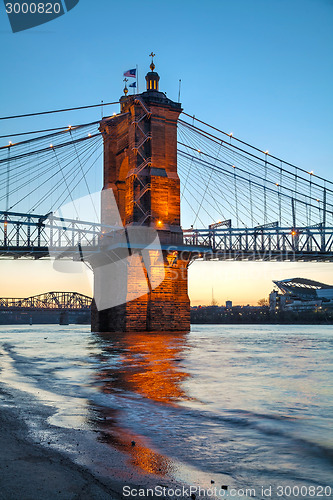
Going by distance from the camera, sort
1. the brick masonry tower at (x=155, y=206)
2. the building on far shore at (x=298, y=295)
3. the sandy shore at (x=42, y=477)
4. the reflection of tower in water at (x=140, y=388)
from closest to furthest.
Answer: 1. the sandy shore at (x=42, y=477)
2. the reflection of tower in water at (x=140, y=388)
3. the brick masonry tower at (x=155, y=206)
4. the building on far shore at (x=298, y=295)

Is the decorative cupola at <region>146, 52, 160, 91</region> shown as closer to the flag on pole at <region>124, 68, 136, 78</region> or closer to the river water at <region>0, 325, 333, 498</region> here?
the flag on pole at <region>124, 68, 136, 78</region>

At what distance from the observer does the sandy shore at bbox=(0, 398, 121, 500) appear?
415cm

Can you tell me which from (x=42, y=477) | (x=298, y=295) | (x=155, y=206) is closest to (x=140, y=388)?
(x=42, y=477)

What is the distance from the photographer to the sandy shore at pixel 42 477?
4.15 metres

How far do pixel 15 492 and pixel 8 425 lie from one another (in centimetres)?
316

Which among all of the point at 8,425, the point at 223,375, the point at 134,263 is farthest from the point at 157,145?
the point at 8,425

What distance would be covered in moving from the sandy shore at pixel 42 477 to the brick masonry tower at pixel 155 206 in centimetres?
4179

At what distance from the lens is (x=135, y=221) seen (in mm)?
49062

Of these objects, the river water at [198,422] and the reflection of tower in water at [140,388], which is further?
the reflection of tower in water at [140,388]

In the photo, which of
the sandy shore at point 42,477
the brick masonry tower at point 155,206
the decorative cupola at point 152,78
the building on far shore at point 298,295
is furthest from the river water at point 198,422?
the building on far shore at point 298,295

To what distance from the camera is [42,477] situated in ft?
14.9

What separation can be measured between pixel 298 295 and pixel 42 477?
618ft

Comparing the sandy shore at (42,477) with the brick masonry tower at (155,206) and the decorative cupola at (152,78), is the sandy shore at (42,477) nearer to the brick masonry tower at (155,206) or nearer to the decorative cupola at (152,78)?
the brick masonry tower at (155,206)

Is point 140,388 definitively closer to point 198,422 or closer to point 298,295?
point 198,422
